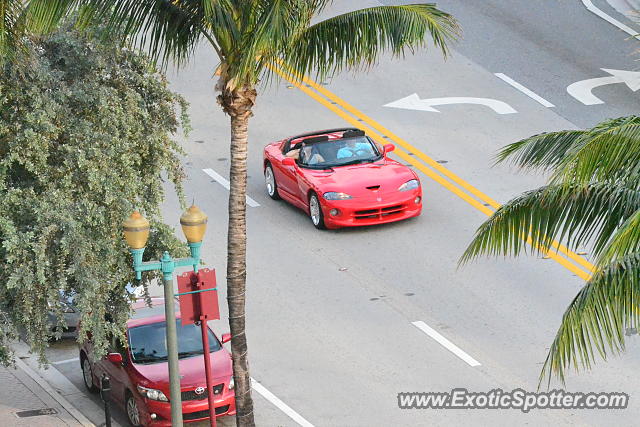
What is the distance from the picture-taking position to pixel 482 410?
1639 centimetres

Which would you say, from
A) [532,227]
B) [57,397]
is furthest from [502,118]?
[532,227]

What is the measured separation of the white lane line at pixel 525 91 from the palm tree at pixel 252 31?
43.2 feet

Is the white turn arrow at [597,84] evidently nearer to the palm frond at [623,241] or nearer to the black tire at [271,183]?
the black tire at [271,183]

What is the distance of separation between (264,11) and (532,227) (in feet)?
13.6

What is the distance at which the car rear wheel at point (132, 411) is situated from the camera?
1659cm

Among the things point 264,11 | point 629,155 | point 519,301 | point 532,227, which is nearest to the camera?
point 629,155

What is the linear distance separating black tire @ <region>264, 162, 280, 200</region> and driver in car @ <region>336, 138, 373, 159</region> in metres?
1.44

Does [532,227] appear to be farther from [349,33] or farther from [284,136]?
[284,136]

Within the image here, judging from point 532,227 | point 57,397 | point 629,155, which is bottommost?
point 57,397

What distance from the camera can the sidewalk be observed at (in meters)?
16.6

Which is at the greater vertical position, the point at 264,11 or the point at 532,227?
the point at 264,11

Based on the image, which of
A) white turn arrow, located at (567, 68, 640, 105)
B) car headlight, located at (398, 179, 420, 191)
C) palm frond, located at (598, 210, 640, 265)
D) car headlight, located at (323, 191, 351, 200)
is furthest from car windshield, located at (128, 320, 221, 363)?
white turn arrow, located at (567, 68, 640, 105)

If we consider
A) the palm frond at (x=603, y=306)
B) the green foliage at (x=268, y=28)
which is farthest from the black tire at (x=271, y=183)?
the palm frond at (x=603, y=306)

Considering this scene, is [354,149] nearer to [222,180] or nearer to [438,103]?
[222,180]
